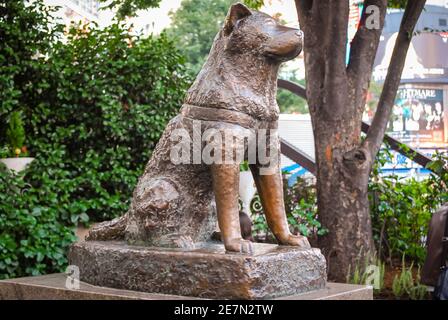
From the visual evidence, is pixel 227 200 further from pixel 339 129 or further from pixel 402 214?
pixel 402 214

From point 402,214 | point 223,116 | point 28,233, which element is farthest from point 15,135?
point 402,214

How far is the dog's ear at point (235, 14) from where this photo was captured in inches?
106

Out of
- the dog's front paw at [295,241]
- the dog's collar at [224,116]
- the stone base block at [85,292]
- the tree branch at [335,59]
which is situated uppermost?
the tree branch at [335,59]

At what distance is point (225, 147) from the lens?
8.65ft

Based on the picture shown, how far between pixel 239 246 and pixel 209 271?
0.16 meters

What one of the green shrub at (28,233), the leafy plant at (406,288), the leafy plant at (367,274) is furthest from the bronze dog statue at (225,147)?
the leafy plant at (406,288)

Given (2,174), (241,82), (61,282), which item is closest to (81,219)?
(2,174)

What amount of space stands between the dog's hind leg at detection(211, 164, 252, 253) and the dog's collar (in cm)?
19

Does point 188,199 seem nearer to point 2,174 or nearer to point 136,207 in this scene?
point 136,207

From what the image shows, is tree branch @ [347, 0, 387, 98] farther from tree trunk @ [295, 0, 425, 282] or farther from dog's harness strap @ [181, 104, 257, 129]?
dog's harness strap @ [181, 104, 257, 129]

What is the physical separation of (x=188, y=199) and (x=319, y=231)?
8.46 ft

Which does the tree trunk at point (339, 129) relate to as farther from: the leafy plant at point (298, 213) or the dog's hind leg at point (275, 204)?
the dog's hind leg at point (275, 204)

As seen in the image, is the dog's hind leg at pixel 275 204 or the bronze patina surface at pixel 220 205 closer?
the bronze patina surface at pixel 220 205

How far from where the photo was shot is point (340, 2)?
5.17 metres
